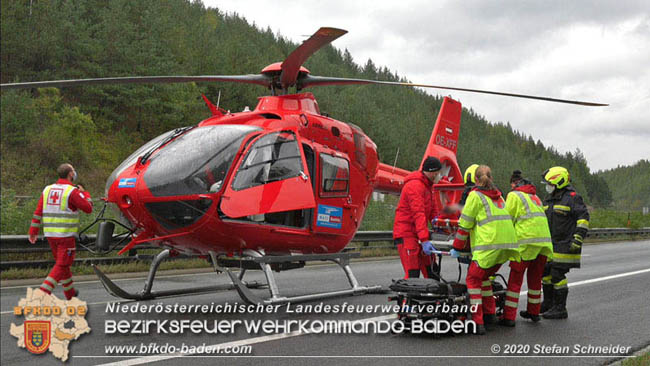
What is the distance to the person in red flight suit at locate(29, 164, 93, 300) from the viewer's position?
6645mm

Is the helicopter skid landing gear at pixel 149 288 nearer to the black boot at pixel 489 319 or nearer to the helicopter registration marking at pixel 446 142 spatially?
the black boot at pixel 489 319

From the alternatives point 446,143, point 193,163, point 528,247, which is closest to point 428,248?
point 528,247

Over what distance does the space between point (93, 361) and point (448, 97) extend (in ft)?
30.7

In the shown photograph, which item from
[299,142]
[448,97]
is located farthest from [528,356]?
[448,97]

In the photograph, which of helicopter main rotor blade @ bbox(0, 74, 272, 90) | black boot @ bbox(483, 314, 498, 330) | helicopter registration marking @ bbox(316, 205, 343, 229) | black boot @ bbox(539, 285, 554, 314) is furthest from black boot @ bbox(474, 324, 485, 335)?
helicopter main rotor blade @ bbox(0, 74, 272, 90)

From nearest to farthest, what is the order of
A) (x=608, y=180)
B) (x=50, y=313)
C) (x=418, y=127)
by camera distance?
(x=50, y=313) → (x=418, y=127) → (x=608, y=180)

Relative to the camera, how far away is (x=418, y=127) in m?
81.1

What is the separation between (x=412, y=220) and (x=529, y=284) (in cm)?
169

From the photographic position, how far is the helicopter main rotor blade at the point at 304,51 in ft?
19.5

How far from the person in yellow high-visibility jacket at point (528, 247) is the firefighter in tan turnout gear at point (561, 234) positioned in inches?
21.5

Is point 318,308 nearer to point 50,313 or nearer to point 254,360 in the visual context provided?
point 254,360

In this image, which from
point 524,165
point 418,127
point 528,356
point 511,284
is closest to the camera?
point 528,356

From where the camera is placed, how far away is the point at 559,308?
728cm

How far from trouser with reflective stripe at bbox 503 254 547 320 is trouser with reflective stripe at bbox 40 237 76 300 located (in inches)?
204
